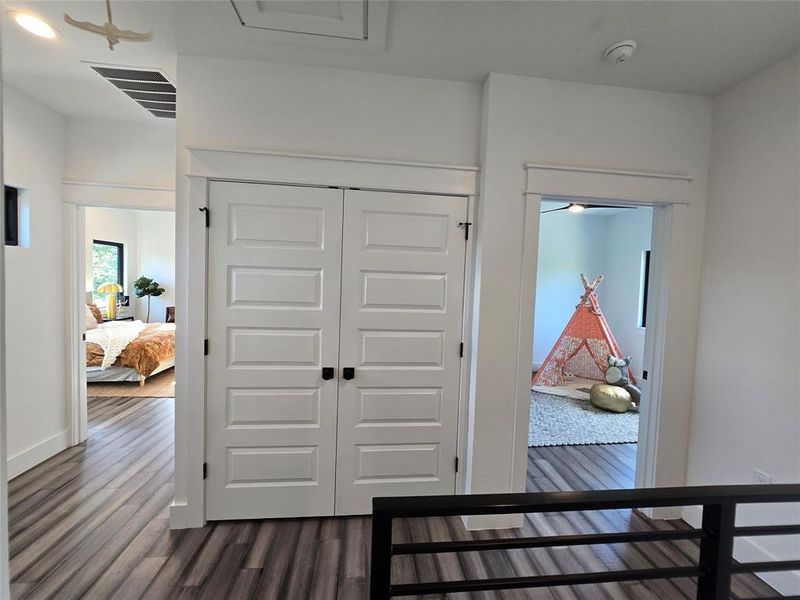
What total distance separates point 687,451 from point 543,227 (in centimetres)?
419

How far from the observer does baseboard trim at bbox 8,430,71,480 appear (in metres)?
2.57

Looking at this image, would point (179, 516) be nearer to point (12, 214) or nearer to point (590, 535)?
point (590, 535)

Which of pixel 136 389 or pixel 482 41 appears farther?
pixel 136 389

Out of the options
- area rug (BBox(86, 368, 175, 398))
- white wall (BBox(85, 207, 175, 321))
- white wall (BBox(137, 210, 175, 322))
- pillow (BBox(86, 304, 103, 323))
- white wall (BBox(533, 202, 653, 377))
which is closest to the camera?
area rug (BBox(86, 368, 175, 398))

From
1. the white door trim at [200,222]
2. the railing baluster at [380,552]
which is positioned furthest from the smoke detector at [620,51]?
the railing baluster at [380,552]

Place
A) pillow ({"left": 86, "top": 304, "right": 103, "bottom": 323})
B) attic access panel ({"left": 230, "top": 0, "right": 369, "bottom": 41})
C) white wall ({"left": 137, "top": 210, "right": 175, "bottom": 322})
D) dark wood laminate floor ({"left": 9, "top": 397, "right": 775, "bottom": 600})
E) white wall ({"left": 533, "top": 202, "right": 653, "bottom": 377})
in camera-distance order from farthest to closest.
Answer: white wall ({"left": 137, "top": 210, "right": 175, "bottom": 322}), white wall ({"left": 533, "top": 202, "right": 653, "bottom": 377}), pillow ({"left": 86, "top": 304, "right": 103, "bottom": 323}), dark wood laminate floor ({"left": 9, "top": 397, "right": 775, "bottom": 600}), attic access panel ({"left": 230, "top": 0, "right": 369, "bottom": 41})

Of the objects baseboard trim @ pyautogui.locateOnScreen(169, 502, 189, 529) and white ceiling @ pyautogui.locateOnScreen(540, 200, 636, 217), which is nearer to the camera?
baseboard trim @ pyautogui.locateOnScreen(169, 502, 189, 529)

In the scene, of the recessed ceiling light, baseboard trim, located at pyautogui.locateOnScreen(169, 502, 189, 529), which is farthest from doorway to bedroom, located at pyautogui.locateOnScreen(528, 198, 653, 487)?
the recessed ceiling light

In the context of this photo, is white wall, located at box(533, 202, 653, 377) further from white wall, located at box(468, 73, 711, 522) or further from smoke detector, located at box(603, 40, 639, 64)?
smoke detector, located at box(603, 40, 639, 64)

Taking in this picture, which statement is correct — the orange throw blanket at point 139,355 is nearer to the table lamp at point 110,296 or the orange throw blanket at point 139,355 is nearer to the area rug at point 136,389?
the area rug at point 136,389

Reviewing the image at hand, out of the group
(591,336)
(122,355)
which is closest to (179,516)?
(122,355)

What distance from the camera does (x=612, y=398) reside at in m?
4.29

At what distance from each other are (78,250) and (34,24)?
1.79m

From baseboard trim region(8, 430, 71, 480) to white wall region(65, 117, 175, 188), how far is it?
2.07 m
